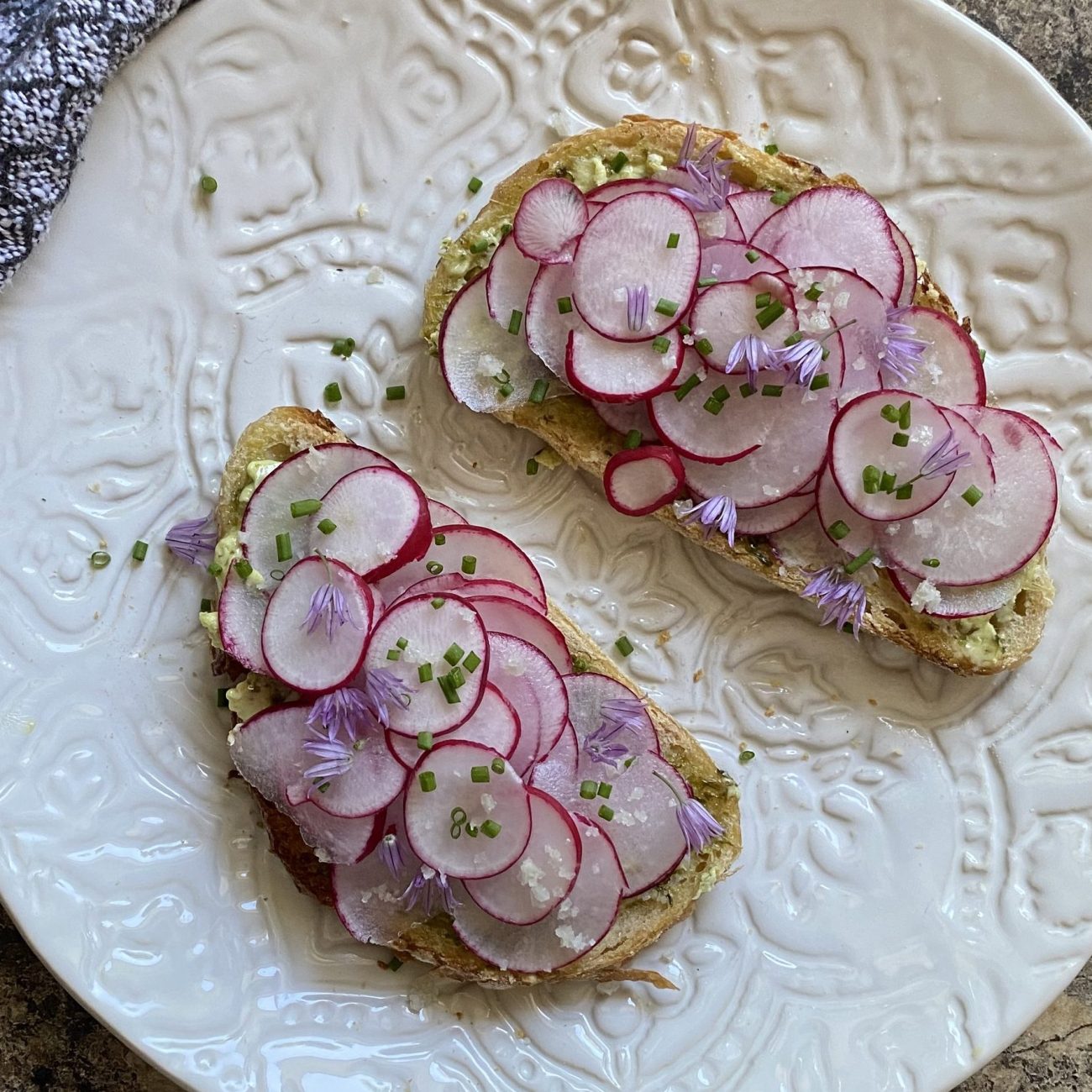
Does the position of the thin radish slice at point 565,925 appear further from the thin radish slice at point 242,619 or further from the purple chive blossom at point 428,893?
the thin radish slice at point 242,619

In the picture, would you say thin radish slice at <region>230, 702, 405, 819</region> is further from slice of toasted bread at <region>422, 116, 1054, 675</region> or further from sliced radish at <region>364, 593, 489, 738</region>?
slice of toasted bread at <region>422, 116, 1054, 675</region>

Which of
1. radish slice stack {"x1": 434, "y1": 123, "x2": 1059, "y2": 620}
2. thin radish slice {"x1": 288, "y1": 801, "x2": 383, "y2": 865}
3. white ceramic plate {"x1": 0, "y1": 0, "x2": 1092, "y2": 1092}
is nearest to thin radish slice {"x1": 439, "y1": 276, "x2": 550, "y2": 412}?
radish slice stack {"x1": 434, "y1": 123, "x2": 1059, "y2": 620}

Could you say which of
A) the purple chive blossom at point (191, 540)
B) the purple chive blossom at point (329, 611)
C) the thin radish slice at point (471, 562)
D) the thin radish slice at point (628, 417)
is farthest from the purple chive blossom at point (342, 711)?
the thin radish slice at point (628, 417)

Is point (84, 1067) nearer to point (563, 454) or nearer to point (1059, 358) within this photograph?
point (563, 454)

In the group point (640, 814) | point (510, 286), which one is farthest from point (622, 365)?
point (640, 814)

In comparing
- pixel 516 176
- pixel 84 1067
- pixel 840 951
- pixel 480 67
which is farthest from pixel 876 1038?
pixel 480 67

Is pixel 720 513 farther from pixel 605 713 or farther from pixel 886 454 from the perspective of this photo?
pixel 605 713
